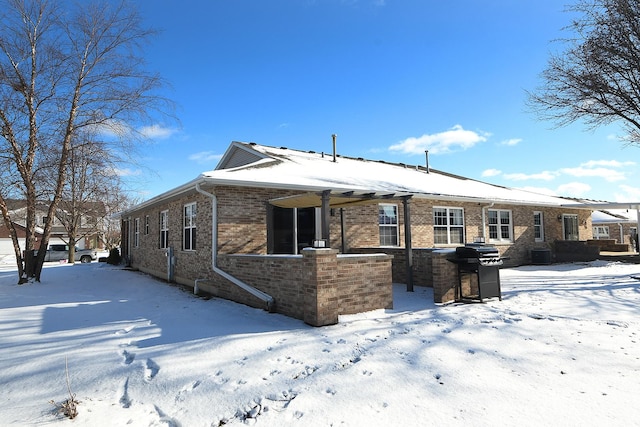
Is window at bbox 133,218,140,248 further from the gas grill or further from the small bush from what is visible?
the gas grill

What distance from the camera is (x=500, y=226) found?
16234 mm

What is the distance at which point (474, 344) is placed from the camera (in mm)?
5078

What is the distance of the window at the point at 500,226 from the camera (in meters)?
16.0

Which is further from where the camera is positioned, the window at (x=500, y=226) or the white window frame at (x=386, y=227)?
the window at (x=500, y=226)

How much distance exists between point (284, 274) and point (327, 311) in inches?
46.2

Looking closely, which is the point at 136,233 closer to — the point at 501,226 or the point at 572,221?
the point at 501,226

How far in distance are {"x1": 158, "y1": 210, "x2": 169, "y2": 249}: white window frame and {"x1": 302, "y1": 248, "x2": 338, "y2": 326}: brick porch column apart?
27.8 feet

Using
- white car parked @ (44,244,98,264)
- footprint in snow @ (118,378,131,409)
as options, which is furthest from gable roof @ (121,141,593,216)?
white car parked @ (44,244,98,264)

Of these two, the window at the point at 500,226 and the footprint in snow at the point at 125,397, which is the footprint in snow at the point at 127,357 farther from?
the window at the point at 500,226

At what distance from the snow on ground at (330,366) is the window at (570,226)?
1312cm

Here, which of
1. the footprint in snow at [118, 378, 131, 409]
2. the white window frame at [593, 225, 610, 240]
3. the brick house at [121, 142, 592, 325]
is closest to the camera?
the footprint in snow at [118, 378, 131, 409]

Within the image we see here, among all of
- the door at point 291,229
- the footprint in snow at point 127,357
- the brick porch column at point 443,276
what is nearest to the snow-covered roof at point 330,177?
the door at point 291,229

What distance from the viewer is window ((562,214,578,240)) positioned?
753 inches

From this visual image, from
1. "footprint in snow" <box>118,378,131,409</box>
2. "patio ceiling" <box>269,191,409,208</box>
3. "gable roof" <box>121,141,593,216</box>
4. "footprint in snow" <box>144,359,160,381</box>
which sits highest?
"gable roof" <box>121,141,593,216</box>
